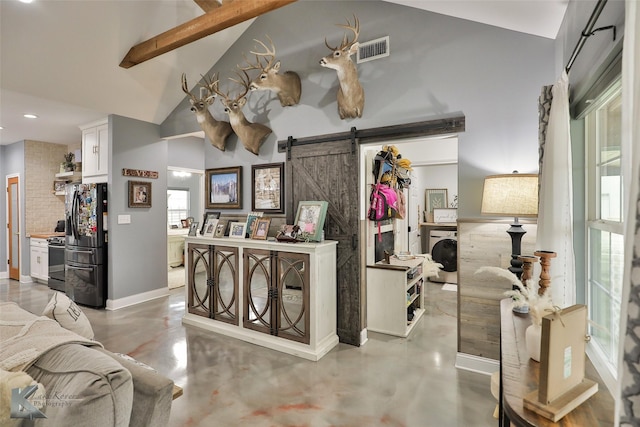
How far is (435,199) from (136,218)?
545 centimetres

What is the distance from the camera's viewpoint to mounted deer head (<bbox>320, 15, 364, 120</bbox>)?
2.80 m

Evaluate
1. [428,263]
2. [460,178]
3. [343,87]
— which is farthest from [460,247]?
[428,263]

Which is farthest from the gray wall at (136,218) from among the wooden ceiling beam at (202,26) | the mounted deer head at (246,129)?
the mounted deer head at (246,129)

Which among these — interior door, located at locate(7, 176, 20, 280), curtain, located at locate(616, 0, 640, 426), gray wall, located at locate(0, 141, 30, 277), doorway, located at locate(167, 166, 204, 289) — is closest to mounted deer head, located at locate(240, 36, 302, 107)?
curtain, located at locate(616, 0, 640, 426)

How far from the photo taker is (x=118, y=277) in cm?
440

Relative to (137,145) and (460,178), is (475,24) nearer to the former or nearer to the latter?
(460,178)

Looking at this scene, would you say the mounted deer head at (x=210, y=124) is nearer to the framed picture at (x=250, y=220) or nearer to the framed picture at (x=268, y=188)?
the framed picture at (x=268, y=188)

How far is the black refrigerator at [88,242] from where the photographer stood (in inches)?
171

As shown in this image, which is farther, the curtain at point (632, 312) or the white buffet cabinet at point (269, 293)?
the white buffet cabinet at point (269, 293)

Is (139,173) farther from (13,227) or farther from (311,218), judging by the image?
(13,227)

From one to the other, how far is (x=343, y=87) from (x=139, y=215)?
3.56m

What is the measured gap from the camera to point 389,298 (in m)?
3.44

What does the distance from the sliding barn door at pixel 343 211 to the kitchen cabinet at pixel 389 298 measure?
13.1 inches

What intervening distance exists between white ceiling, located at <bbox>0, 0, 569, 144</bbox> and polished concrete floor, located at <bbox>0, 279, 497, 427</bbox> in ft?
8.90
